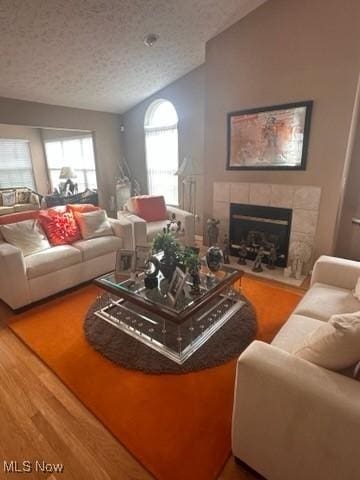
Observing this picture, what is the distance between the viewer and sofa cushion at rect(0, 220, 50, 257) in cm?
276

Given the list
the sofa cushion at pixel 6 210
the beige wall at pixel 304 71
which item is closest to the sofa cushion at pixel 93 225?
the beige wall at pixel 304 71

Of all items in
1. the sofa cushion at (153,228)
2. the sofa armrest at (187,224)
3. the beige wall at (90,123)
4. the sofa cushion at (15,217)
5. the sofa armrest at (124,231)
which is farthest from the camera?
the beige wall at (90,123)

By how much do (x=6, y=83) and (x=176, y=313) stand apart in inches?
151

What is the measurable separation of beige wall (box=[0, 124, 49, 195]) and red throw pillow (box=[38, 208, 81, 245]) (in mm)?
5289

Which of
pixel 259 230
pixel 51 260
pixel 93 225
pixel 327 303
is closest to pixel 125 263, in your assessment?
pixel 51 260

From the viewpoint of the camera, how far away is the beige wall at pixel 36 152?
713 centimetres

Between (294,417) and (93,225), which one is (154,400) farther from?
(93,225)

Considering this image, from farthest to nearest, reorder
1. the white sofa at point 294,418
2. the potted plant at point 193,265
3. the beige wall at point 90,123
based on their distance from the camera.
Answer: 1. the beige wall at point 90,123
2. the potted plant at point 193,265
3. the white sofa at point 294,418

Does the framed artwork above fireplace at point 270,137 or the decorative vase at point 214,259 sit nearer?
the decorative vase at point 214,259

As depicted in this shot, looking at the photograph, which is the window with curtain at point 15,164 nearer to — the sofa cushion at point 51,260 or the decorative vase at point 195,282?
the sofa cushion at point 51,260

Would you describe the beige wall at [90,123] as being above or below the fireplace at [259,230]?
above

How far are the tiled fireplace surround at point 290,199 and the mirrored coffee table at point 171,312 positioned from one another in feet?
4.34

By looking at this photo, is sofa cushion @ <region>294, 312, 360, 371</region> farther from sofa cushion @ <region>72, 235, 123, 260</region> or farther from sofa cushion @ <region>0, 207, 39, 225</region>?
sofa cushion @ <region>0, 207, 39, 225</region>

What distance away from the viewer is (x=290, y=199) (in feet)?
10.7
